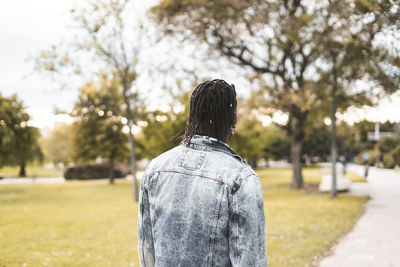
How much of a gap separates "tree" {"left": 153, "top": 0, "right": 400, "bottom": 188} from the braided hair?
35.5ft

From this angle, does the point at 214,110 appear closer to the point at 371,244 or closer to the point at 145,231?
the point at 145,231

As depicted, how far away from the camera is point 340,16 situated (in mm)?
13141

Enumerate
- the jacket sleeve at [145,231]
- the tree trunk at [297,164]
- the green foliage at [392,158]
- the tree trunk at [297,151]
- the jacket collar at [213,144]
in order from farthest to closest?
the green foliage at [392,158], the tree trunk at [297,164], the tree trunk at [297,151], the jacket sleeve at [145,231], the jacket collar at [213,144]

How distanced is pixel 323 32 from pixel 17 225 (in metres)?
13.6

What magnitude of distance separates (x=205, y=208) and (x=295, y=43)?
17573 mm

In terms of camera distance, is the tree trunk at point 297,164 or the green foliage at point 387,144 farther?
the green foliage at point 387,144

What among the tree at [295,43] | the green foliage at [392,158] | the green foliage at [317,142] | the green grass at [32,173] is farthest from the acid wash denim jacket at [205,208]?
the green foliage at [317,142]

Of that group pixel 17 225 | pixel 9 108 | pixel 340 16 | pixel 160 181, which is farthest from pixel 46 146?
pixel 160 181

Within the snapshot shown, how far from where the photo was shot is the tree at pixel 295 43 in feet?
45.1

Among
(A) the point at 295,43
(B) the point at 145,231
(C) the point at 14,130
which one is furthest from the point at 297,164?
(B) the point at 145,231

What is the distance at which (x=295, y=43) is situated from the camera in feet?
59.0

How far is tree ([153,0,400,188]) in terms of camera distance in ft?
45.1

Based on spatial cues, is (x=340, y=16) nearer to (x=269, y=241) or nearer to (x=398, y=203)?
(x=398, y=203)

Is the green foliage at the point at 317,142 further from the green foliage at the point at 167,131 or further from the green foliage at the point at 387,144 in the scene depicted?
the green foliage at the point at 167,131
